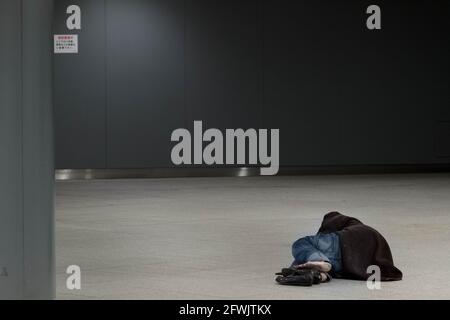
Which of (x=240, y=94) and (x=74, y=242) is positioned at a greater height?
(x=240, y=94)

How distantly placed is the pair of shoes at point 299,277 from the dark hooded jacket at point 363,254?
0.36 metres

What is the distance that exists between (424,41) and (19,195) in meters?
22.0

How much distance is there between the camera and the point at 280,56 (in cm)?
2642

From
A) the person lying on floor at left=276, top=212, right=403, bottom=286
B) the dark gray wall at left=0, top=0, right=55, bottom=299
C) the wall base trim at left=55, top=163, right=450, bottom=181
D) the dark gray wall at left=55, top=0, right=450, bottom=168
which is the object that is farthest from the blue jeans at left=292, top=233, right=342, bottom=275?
the dark gray wall at left=55, top=0, right=450, bottom=168

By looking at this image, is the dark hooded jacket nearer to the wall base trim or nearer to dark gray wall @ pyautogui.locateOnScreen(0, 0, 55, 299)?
dark gray wall @ pyautogui.locateOnScreen(0, 0, 55, 299)

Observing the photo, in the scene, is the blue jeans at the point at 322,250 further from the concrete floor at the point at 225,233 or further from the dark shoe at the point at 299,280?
the dark shoe at the point at 299,280

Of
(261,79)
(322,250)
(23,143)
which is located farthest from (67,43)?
(23,143)

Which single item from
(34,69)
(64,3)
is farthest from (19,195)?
(64,3)

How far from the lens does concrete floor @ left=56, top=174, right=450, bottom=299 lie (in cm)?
863

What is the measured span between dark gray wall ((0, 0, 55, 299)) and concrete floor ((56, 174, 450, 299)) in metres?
1.14

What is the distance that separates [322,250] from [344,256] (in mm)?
197

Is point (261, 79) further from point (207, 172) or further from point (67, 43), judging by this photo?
point (67, 43)
